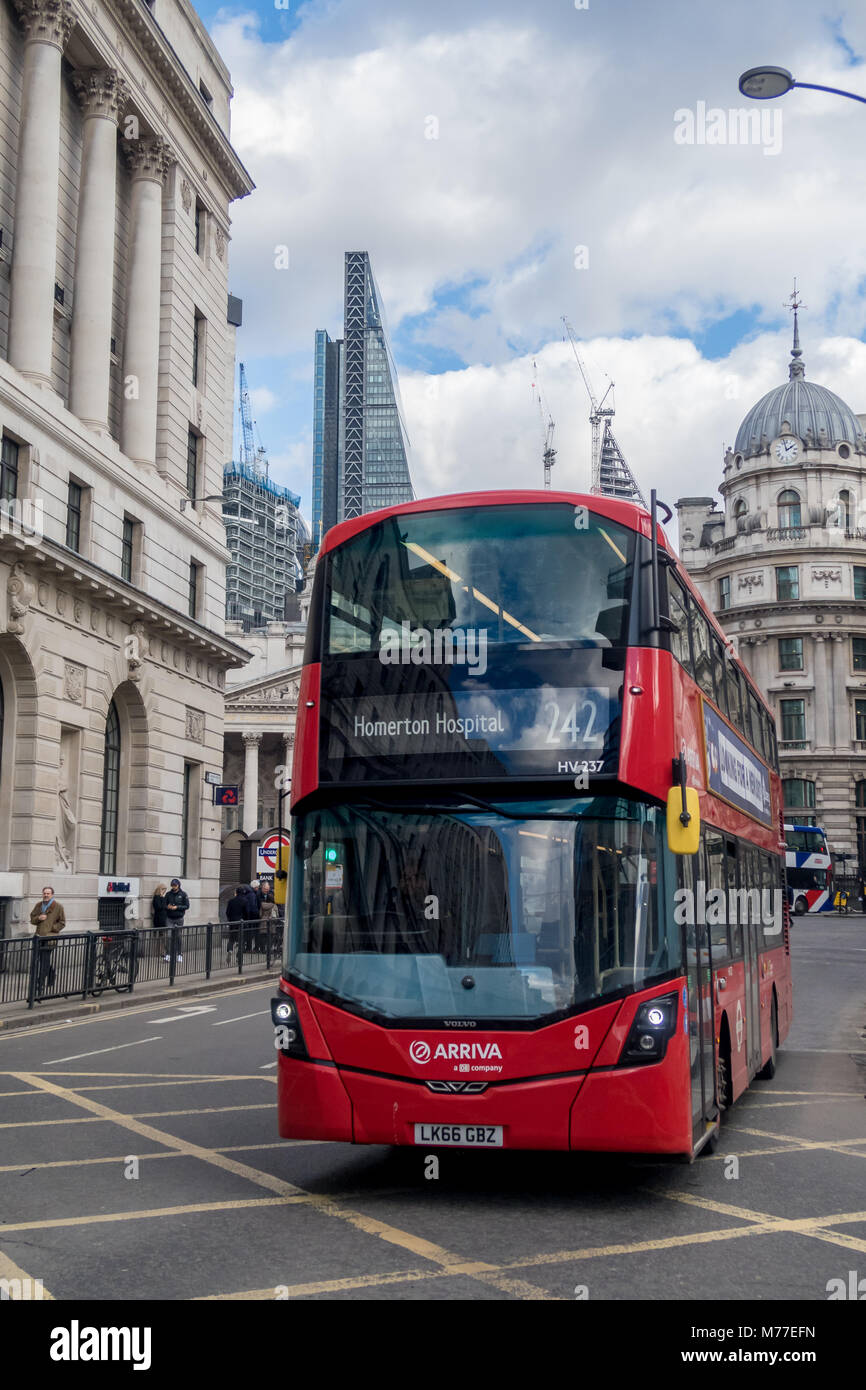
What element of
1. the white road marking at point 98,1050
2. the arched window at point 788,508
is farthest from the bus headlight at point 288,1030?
the arched window at point 788,508

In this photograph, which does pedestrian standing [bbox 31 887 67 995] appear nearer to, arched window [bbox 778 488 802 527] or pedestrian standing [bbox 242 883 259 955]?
pedestrian standing [bbox 242 883 259 955]

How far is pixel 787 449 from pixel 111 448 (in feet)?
162

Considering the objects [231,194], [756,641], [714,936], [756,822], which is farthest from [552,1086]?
[756,641]

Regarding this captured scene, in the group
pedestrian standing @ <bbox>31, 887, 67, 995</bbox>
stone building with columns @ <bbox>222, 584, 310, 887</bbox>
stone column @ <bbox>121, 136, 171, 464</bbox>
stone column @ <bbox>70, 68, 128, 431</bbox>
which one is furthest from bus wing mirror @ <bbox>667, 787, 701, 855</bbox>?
stone building with columns @ <bbox>222, 584, 310, 887</bbox>

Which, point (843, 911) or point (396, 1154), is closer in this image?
point (396, 1154)

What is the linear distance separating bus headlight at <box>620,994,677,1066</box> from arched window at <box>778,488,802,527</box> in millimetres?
66907

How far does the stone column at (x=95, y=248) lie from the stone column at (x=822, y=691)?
4763 cm

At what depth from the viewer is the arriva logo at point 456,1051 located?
7184 mm

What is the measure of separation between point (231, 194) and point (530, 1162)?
119ft

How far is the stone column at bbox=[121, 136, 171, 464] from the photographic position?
3195 cm

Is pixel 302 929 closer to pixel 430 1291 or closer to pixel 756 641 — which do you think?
pixel 430 1291

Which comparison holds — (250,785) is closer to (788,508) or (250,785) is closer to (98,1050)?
(788,508)

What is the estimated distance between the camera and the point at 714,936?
29.4 ft
